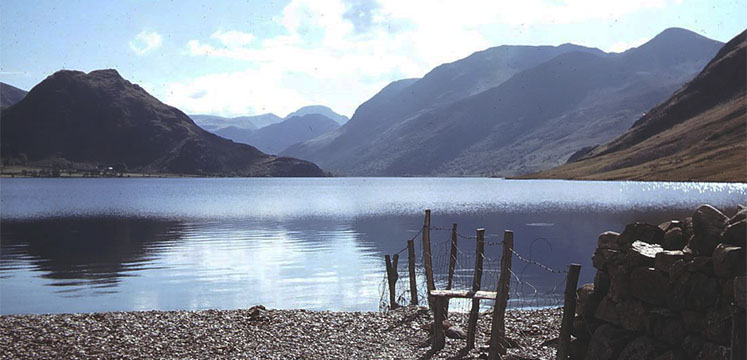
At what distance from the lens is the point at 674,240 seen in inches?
A: 535

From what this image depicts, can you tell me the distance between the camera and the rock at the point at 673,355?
12002 mm

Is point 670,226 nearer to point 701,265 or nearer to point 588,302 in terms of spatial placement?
point 701,265

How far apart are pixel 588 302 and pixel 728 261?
14.0 ft

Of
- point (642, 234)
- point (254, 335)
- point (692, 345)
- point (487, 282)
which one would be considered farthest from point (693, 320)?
point (487, 282)

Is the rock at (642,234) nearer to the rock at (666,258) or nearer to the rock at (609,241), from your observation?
the rock at (609,241)

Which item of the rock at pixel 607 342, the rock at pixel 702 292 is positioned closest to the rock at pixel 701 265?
the rock at pixel 702 292

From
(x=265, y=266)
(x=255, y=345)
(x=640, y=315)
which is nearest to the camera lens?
(x=640, y=315)

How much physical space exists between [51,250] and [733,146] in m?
200

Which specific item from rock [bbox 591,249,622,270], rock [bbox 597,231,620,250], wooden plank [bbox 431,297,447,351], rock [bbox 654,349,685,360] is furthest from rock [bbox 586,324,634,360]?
wooden plank [bbox 431,297,447,351]

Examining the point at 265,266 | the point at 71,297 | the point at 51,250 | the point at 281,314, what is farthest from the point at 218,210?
the point at 281,314

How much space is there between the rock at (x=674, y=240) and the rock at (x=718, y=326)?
7.39 feet

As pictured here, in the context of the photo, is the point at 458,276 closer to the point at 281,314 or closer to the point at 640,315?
the point at 281,314

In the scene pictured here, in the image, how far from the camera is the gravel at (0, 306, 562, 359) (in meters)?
17.9

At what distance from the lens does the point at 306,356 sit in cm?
Result: 1761
